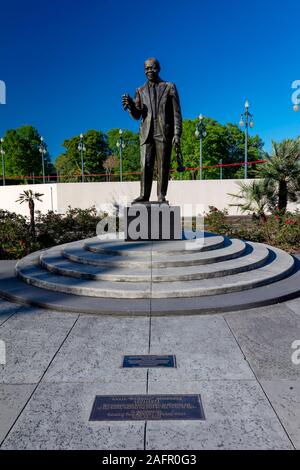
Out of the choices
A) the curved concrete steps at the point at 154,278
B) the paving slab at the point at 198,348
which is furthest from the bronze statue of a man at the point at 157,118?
the paving slab at the point at 198,348

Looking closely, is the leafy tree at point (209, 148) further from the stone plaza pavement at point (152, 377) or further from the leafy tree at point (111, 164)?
the stone plaza pavement at point (152, 377)

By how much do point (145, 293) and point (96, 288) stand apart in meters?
0.78

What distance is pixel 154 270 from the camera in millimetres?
6215

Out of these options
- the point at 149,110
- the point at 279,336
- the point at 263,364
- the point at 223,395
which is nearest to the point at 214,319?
the point at 279,336

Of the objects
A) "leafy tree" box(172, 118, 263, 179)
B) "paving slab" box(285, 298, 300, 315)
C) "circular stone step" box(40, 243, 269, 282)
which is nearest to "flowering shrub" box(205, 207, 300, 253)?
"circular stone step" box(40, 243, 269, 282)

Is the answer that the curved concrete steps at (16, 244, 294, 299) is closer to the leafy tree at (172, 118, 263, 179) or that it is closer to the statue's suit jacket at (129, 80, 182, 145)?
the statue's suit jacket at (129, 80, 182, 145)

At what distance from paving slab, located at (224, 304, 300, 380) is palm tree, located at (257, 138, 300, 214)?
7986 mm

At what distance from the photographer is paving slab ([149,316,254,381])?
3318 millimetres

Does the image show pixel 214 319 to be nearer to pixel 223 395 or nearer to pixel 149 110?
pixel 223 395

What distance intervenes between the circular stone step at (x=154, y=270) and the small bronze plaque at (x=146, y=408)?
293cm

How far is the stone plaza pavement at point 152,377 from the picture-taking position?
248 centimetres

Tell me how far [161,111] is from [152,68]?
0.94 metres

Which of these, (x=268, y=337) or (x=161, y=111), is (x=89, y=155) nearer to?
(x=161, y=111)

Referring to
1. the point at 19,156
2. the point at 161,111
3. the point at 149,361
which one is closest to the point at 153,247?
the point at 161,111
